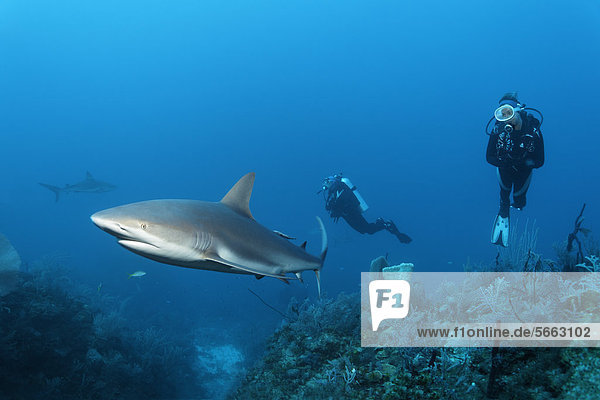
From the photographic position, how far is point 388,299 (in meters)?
6.02

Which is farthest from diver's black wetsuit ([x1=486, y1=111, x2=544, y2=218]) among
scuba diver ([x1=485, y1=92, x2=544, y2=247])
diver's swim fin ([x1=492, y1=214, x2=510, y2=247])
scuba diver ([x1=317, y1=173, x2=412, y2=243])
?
scuba diver ([x1=317, y1=173, x2=412, y2=243])

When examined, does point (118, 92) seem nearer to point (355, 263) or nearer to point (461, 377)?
point (355, 263)

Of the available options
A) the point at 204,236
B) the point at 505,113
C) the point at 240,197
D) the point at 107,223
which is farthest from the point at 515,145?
the point at 107,223

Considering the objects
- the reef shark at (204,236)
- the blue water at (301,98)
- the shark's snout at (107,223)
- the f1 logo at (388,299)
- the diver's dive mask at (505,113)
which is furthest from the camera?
the blue water at (301,98)

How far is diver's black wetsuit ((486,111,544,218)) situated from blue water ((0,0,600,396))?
99.8m

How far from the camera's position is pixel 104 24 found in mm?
169250

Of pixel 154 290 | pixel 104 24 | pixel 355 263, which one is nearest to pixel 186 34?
pixel 104 24

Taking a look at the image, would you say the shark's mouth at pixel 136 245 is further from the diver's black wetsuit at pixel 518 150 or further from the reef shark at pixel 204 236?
the diver's black wetsuit at pixel 518 150

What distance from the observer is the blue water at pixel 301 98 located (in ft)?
431

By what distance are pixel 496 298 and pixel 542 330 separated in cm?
66

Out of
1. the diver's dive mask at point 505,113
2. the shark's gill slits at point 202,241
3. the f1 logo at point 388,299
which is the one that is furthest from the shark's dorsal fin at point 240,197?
the diver's dive mask at point 505,113

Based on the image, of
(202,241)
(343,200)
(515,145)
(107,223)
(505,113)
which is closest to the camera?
(107,223)

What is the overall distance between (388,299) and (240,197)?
11.9 feet

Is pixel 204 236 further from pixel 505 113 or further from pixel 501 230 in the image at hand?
pixel 501 230
